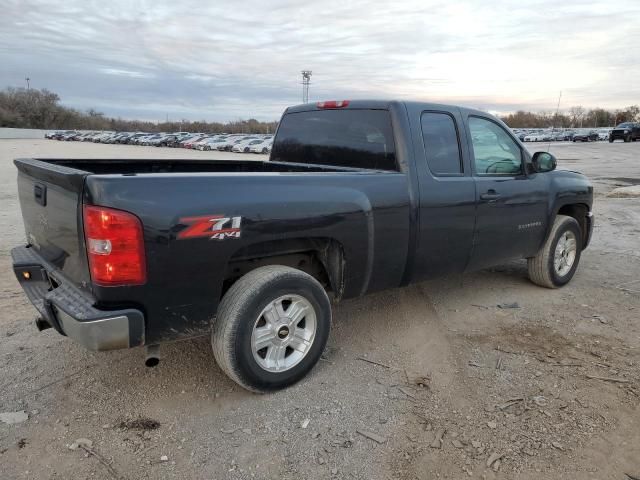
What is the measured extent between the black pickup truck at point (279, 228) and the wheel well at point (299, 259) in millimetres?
12

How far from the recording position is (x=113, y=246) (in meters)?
2.63

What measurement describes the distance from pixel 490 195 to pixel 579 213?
2.13 metres

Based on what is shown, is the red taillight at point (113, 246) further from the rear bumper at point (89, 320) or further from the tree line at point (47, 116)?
the tree line at point (47, 116)

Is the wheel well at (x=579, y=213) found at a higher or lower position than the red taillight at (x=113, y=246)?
lower

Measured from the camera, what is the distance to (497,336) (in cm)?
436

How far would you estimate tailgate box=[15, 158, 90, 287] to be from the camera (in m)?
2.77

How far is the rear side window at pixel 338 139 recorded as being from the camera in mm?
4043

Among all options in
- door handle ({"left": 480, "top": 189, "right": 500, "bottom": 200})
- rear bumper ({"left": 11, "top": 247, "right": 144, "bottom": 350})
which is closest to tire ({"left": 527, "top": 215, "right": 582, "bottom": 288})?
door handle ({"left": 480, "top": 189, "right": 500, "bottom": 200})

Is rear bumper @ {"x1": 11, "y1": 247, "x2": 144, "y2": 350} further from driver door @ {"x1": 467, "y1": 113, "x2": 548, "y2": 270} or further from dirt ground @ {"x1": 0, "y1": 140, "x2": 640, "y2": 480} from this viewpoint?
driver door @ {"x1": 467, "y1": 113, "x2": 548, "y2": 270}

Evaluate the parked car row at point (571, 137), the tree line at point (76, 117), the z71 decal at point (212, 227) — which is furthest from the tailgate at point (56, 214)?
the tree line at point (76, 117)

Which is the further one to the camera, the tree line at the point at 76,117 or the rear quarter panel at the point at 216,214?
the tree line at the point at 76,117

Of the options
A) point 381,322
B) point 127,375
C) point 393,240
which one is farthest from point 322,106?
point 127,375

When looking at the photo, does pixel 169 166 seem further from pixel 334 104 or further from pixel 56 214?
pixel 56 214

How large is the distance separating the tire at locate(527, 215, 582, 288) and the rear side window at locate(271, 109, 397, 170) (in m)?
2.44
